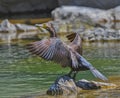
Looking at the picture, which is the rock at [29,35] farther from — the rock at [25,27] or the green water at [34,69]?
the green water at [34,69]

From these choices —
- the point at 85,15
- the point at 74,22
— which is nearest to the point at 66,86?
the point at 74,22

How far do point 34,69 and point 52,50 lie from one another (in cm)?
492

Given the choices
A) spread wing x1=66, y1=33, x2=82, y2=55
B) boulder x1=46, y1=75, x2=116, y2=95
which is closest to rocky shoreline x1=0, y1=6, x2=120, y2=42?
spread wing x1=66, y1=33, x2=82, y2=55

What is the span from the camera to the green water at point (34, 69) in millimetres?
10375

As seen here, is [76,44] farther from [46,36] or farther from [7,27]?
[7,27]

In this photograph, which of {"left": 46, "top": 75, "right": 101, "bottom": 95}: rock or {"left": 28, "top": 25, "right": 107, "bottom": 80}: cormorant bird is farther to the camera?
{"left": 46, "top": 75, "right": 101, "bottom": 95}: rock

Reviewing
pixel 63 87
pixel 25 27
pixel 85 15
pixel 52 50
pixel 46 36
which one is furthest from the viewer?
pixel 85 15

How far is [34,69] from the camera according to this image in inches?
539

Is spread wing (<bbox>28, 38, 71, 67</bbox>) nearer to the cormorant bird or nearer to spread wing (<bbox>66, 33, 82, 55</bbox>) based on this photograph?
the cormorant bird

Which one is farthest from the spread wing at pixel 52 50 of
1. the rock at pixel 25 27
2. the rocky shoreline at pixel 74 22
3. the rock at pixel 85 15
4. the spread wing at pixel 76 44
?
the rock at pixel 85 15

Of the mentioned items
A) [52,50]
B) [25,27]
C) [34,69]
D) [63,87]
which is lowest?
[34,69]

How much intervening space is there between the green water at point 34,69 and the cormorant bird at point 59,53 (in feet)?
3.12

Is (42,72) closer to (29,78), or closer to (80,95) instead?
(29,78)

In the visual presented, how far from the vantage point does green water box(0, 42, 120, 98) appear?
408 inches
